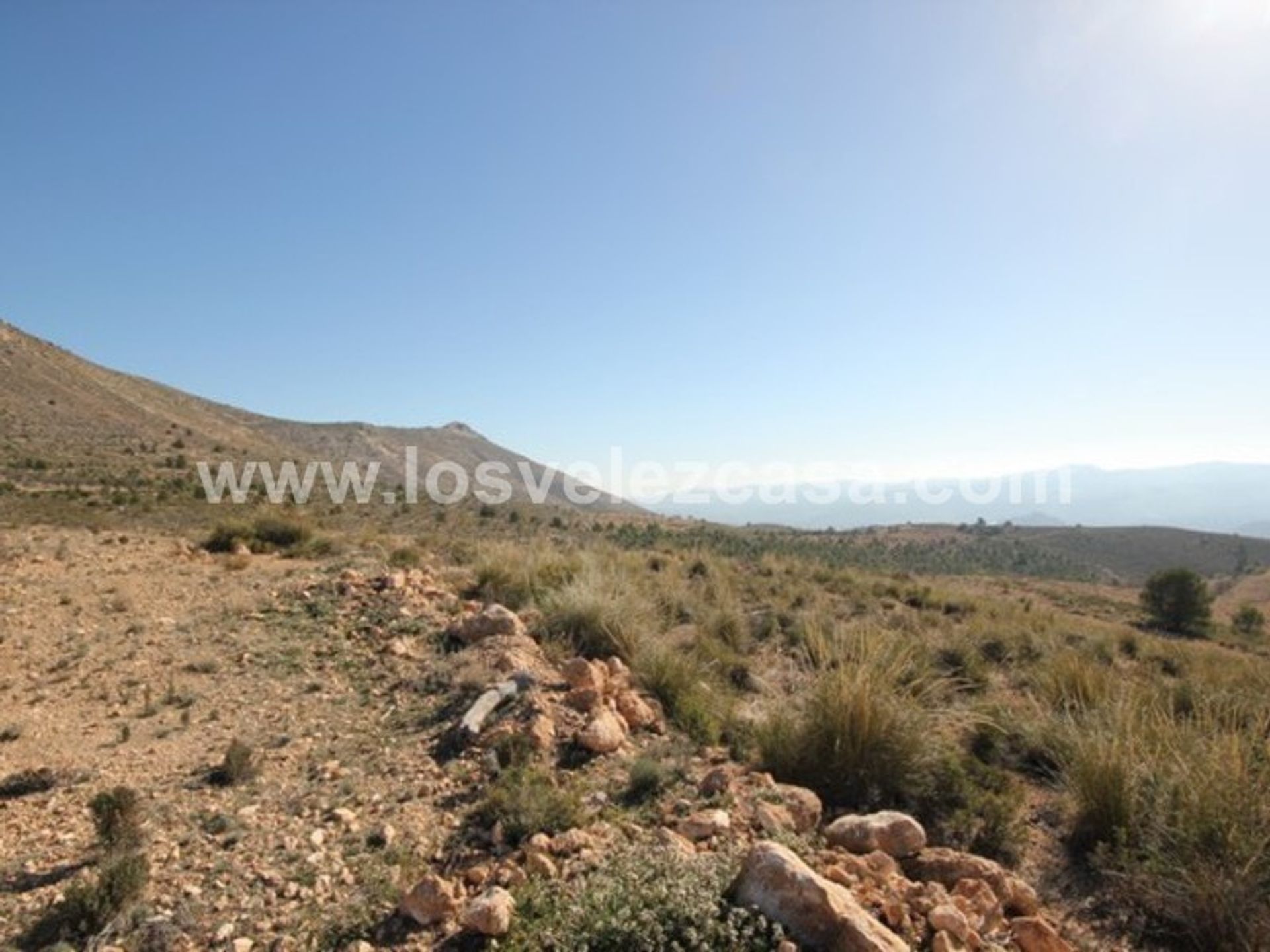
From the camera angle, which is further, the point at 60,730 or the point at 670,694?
the point at 670,694

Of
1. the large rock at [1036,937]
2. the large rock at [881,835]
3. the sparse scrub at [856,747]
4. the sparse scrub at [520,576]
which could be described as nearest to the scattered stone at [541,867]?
the large rock at [881,835]

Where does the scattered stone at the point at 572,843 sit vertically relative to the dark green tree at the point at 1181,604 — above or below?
above

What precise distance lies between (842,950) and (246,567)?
9861 mm

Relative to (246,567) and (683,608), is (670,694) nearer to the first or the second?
(683,608)

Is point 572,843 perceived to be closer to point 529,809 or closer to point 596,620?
point 529,809

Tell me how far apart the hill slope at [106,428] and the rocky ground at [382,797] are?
22499 millimetres

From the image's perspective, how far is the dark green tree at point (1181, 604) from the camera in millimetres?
21609

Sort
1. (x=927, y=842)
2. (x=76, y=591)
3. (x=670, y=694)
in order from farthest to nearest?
(x=76, y=591), (x=670, y=694), (x=927, y=842)

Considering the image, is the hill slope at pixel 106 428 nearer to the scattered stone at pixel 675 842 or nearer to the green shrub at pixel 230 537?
the green shrub at pixel 230 537

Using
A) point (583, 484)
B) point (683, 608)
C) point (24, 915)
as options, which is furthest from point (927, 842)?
point (583, 484)

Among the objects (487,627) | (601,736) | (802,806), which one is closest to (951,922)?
(802,806)

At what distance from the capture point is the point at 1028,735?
552 centimetres

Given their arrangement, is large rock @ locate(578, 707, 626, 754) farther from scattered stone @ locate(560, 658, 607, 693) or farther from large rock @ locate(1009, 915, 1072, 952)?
large rock @ locate(1009, 915, 1072, 952)

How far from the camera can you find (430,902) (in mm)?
2955
